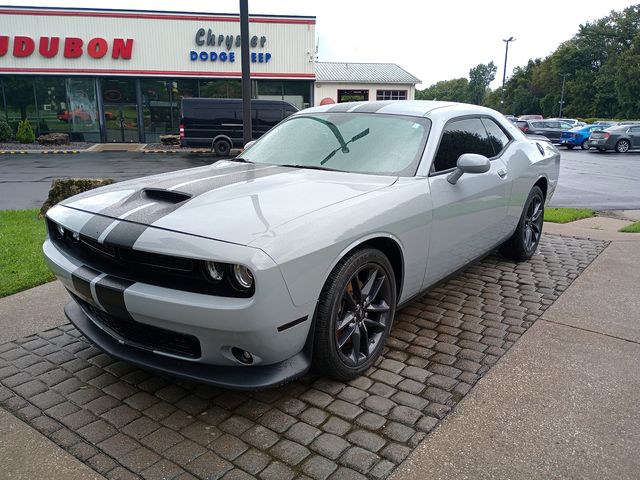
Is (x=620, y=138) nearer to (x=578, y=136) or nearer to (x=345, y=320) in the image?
(x=578, y=136)

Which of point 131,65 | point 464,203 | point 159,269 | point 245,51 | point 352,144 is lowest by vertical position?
point 159,269

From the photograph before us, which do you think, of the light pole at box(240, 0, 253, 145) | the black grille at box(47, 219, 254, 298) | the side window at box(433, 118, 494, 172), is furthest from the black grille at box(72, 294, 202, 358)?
the light pole at box(240, 0, 253, 145)

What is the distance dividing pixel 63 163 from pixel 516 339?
1839 cm

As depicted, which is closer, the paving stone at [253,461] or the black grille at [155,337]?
the paving stone at [253,461]

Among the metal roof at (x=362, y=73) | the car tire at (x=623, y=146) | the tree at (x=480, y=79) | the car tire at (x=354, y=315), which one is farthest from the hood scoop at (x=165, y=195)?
the tree at (x=480, y=79)

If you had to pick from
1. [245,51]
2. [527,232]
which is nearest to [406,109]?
[527,232]

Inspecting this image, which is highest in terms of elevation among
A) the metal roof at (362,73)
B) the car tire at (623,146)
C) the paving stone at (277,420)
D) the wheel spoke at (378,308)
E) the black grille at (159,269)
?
the metal roof at (362,73)

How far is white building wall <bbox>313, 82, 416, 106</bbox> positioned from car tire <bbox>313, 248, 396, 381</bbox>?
112 ft

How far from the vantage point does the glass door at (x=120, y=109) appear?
26.8 meters

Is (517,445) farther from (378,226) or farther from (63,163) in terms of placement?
(63,163)

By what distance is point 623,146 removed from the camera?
23953 millimetres

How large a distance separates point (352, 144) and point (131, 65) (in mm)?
26095

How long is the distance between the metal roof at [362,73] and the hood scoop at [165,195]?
3485 centimetres

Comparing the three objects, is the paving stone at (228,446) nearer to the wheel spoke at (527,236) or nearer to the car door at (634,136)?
the wheel spoke at (527,236)
